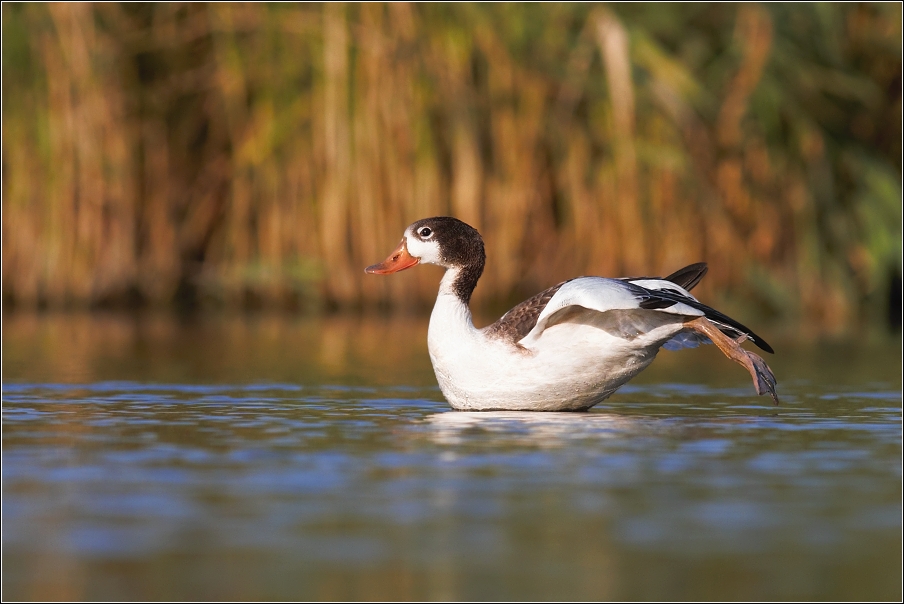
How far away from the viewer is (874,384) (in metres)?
7.29

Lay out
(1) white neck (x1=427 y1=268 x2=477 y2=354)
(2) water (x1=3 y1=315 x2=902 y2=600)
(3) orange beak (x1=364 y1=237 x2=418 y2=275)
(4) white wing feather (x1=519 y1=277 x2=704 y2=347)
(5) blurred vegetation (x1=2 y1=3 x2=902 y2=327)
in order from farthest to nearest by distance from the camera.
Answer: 1. (5) blurred vegetation (x1=2 y1=3 x2=902 y2=327)
2. (3) orange beak (x1=364 y1=237 x2=418 y2=275)
3. (1) white neck (x1=427 y1=268 x2=477 y2=354)
4. (4) white wing feather (x1=519 y1=277 x2=704 y2=347)
5. (2) water (x1=3 y1=315 x2=902 y2=600)

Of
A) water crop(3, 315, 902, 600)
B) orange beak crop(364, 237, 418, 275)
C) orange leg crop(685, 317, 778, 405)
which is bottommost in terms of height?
water crop(3, 315, 902, 600)

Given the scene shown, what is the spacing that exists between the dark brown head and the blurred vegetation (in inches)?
199

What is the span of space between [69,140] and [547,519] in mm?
9709

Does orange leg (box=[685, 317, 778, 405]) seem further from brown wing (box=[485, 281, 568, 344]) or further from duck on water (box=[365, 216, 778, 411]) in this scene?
brown wing (box=[485, 281, 568, 344])

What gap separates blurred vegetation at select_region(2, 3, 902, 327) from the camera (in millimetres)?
11852

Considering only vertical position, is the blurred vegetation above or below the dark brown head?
above

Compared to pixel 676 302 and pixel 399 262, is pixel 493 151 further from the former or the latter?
pixel 676 302

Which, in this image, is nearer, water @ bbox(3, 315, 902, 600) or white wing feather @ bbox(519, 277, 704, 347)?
water @ bbox(3, 315, 902, 600)

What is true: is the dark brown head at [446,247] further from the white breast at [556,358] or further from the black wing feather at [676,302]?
the black wing feather at [676,302]

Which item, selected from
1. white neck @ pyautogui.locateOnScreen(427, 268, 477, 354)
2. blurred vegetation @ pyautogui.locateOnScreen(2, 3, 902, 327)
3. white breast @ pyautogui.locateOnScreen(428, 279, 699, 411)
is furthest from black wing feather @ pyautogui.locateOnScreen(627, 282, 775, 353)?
blurred vegetation @ pyautogui.locateOnScreen(2, 3, 902, 327)

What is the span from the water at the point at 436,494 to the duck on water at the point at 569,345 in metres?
0.14

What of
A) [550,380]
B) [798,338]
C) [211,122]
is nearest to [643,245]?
[798,338]

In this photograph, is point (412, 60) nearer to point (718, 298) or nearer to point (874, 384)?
point (718, 298)
